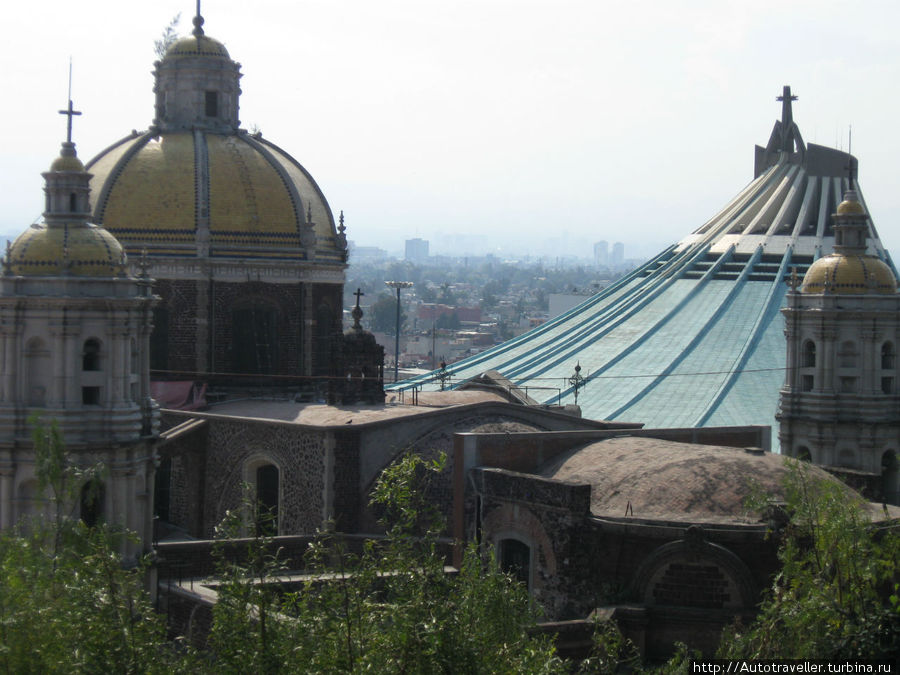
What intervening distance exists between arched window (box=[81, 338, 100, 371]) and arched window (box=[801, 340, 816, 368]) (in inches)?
605

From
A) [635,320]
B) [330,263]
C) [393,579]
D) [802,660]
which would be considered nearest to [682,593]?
[802,660]

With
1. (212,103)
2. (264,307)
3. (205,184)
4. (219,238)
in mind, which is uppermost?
(212,103)

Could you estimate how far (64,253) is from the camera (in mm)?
25594

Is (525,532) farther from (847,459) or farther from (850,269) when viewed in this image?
(850,269)

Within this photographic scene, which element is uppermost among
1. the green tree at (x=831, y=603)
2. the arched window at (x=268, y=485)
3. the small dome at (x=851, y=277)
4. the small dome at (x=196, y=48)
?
the small dome at (x=196, y=48)

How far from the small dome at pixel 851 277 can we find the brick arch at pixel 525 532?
10.7 m

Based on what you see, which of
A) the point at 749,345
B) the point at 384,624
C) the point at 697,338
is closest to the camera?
the point at 384,624

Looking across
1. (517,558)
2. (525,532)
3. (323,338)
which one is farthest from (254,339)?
(525,532)

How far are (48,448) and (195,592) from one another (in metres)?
6.12

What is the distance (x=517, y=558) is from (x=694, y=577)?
10.8 ft

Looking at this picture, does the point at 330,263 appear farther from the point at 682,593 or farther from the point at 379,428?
the point at 682,593

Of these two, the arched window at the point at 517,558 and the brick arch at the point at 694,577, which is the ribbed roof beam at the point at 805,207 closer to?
the arched window at the point at 517,558

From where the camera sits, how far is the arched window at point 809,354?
3158cm

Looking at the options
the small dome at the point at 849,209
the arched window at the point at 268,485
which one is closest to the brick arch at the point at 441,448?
the arched window at the point at 268,485
